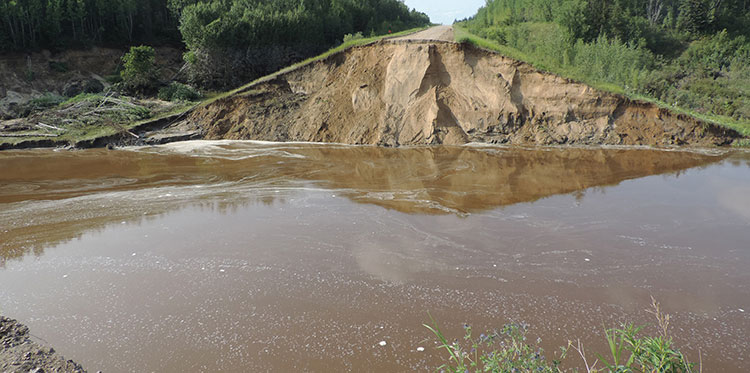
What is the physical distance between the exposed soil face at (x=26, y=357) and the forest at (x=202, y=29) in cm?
2254

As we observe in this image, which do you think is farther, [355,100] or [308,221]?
[355,100]

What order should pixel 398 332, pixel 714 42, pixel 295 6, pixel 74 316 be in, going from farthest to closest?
pixel 295 6 → pixel 714 42 → pixel 74 316 → pixel 398 332

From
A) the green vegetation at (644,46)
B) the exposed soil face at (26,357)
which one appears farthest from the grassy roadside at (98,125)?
the exposed soil face at (26,357)

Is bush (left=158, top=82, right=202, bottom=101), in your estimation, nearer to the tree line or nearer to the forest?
the forest

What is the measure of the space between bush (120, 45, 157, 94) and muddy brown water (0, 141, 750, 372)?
11013 mm

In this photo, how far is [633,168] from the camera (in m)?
13.2

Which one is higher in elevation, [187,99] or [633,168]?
[187,99]

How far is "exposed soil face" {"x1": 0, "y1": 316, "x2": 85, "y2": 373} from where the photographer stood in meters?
4.71

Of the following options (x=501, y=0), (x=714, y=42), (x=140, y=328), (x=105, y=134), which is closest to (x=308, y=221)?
(x=140, y=328)

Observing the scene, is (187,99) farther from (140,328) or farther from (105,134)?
(140,328)

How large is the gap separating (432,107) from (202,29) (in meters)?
15.7

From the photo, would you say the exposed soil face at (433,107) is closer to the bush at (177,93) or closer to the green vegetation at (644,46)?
the green vegetation at (644,46)

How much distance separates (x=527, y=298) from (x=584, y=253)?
80.7 inches

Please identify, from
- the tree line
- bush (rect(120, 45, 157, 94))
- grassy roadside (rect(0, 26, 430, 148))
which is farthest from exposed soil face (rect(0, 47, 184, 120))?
the tree line
